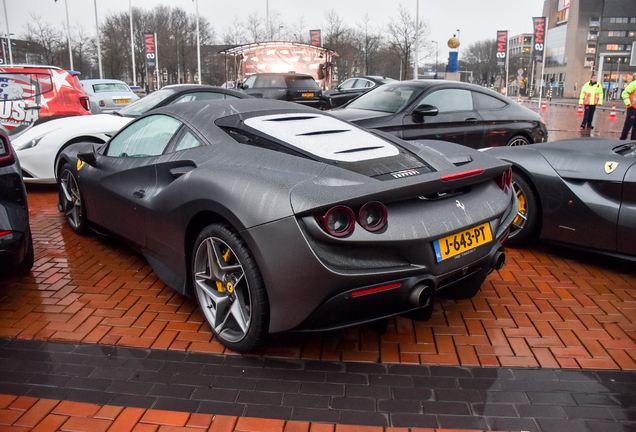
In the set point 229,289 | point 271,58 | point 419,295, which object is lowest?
point 229,289

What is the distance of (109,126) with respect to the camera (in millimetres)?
6559

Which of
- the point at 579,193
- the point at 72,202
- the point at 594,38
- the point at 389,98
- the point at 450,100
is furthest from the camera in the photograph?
the point at 594,38

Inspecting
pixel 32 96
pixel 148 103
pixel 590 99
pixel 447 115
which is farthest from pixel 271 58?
pixel 447 115

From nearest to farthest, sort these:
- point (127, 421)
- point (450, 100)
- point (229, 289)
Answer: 1. point (127, 421)
2. point (229, 289)
3. point (450, 100)

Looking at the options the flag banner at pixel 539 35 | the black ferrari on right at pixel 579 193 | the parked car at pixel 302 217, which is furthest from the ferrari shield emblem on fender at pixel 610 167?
the flag banner at pixel 539 35

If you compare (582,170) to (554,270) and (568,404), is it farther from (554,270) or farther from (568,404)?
(568,404)

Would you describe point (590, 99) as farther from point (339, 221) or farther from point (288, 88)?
point (339, 221)

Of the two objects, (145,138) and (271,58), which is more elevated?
(271,58)

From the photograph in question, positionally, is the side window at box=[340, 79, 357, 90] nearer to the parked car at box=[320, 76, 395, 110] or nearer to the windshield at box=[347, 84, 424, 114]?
the parked car at box=[320, 76, 395, 110]

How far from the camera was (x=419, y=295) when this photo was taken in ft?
7.71

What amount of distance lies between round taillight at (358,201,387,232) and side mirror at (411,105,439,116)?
4.62 metres

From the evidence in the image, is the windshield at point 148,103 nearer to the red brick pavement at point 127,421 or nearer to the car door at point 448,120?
the car door at point 448,120

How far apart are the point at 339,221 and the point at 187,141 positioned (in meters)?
1.38

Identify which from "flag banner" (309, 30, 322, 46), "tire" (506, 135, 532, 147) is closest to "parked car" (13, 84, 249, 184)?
"tire" (506, 135, 532, 147)
